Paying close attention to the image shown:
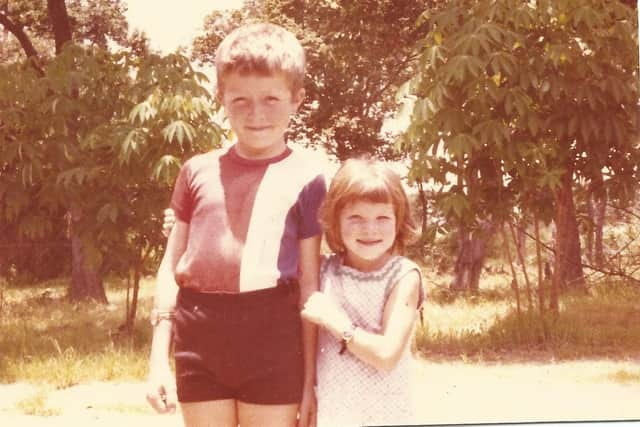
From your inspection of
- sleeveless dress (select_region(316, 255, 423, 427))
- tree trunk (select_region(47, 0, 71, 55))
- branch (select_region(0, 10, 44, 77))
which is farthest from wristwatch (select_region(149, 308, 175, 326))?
branch (select_region(0, 10, 44, 77))

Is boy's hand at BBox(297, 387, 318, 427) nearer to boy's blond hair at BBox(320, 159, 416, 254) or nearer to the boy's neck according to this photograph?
boy's blond hair at BBox(320, 159, 416, 254)

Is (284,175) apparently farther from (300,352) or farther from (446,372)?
(446,372)

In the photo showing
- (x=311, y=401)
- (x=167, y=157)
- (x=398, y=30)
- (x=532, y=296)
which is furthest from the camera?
(x=532, y=296)

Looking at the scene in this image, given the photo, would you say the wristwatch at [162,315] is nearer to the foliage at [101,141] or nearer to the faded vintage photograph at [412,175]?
the faded vintage photograph at [412,175]

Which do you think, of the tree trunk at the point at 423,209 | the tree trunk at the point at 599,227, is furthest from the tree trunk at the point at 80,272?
the tree trunk at the point at 599,227

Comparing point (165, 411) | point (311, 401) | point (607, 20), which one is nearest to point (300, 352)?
point (311, 401)

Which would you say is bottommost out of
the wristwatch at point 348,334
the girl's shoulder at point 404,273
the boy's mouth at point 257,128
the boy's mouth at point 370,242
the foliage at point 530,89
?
the wristwatch at point 348,334
